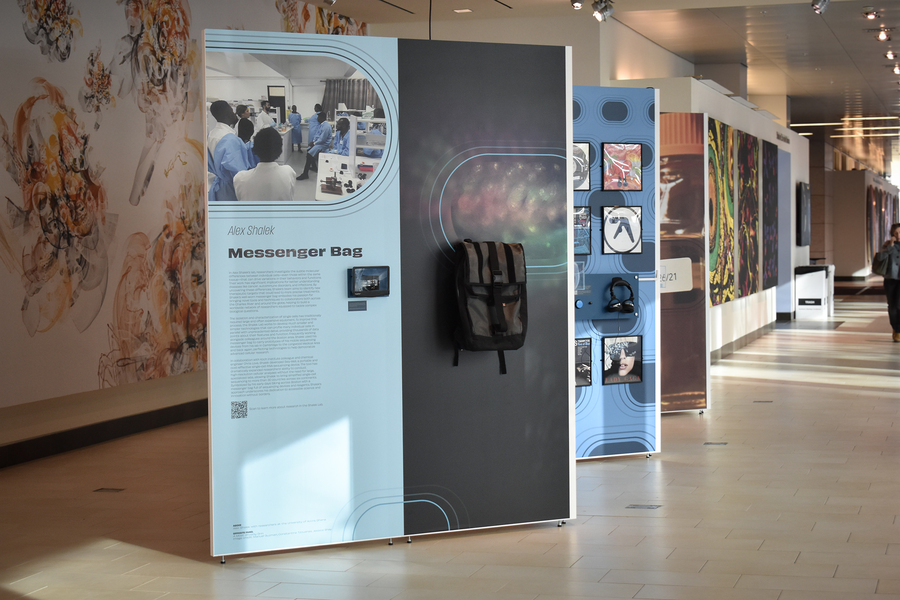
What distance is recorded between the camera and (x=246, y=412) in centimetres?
411

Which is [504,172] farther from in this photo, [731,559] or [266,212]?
[731,559]

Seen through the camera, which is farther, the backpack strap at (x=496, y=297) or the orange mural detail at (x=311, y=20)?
the orange mural detail at (x=311, y=20)

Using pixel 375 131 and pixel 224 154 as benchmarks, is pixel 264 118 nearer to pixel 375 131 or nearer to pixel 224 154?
pixel 224 154

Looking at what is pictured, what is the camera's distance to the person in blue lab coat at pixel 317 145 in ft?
13.5

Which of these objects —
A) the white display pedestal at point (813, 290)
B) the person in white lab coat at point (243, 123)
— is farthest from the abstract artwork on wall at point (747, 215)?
the person in white lab coat at point (243, 123)

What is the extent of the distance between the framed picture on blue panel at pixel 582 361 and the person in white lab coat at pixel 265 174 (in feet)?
8.32

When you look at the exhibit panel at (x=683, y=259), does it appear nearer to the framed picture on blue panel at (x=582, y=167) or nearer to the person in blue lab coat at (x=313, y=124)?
the framed picture on blue panel at (x=582, y=167)

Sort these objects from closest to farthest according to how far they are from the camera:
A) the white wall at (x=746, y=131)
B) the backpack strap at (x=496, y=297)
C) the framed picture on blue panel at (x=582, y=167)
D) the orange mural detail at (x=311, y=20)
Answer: the backpack strap at (x=496, y=297)
the framed picture on blue panel at (x=582, y=167)
the orange mural detail at (x=311, y=20)
the white wall at (x=746, y=131)

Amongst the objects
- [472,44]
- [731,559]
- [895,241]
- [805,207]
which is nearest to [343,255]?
[472,44]

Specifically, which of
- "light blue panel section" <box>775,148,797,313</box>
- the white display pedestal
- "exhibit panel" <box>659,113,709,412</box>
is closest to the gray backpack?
"exhibit panel" <box>659,113,709,412</box>

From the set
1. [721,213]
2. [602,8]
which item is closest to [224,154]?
[602,8]

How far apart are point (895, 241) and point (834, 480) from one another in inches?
311

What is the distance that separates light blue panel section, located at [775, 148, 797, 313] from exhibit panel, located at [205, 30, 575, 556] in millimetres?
11488

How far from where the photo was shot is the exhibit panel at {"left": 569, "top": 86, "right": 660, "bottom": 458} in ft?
19.4
